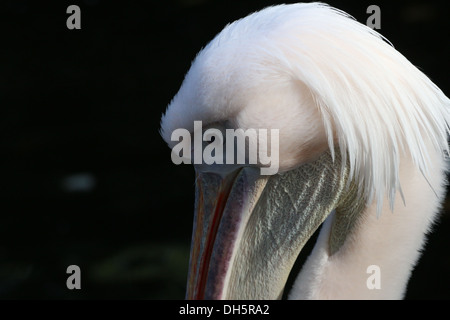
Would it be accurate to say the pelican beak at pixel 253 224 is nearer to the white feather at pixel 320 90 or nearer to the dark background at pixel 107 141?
the white feather at pixel 320 90

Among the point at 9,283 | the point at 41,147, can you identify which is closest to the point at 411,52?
the point at 41,147

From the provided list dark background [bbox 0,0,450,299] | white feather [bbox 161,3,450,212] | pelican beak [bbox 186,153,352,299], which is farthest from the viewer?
dark background [bbox 0,0,450,299]

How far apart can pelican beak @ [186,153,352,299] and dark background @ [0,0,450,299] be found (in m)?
2.13

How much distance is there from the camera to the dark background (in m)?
4.79

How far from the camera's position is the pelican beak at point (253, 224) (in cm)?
240

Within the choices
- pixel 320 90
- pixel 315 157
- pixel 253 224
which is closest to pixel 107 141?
pixel 253 224

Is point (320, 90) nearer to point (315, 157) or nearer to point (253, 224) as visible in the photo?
point (315, 157)

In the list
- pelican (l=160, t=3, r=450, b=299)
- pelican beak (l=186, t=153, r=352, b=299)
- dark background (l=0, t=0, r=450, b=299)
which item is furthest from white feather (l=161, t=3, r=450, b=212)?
dark background (l=0, t=0, r=450, b=299)

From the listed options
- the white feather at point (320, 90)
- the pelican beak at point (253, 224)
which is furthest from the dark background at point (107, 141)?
the white feather at point (320, 90)

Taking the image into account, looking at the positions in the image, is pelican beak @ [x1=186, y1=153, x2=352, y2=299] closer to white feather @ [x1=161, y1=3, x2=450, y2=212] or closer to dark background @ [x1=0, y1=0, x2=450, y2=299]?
white feather @ [x1=161, y1=3, x2=450, y2=212]

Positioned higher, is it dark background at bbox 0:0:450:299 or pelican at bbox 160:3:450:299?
dark background at bbox 0:0:450:299

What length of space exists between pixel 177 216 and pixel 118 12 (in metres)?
1.95

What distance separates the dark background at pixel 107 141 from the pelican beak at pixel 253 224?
2128 mm

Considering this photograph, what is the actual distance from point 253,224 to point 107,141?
308 cm
